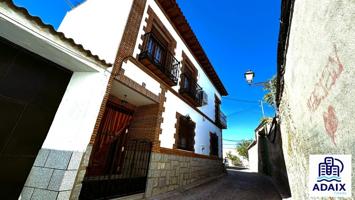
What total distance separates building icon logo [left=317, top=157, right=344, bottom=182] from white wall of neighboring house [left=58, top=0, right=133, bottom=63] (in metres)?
4.36

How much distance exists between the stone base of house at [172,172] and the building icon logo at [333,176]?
3878 millimetres

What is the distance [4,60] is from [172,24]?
19.1ft

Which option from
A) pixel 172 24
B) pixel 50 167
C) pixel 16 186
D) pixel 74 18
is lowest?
pixel 16 186

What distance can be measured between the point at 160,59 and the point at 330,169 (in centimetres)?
563

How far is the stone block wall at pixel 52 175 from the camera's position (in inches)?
110

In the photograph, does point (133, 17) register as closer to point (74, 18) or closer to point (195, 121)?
point (74, 18)

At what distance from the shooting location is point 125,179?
170 inches

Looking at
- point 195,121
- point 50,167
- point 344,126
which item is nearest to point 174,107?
point 195,121

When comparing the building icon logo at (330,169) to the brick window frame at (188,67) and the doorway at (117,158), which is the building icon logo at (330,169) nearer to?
the doorway at (117,158)

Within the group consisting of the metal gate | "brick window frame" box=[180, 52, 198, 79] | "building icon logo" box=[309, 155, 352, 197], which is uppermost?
"brick window frame" box=[180, 52, 198, 79]

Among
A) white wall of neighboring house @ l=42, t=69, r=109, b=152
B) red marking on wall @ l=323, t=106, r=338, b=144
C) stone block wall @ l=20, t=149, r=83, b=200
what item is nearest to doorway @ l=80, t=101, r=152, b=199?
stone block wall @ l=20, t=149, r=83, b=200

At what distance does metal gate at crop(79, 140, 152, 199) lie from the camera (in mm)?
3624

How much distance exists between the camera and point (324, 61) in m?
1.79

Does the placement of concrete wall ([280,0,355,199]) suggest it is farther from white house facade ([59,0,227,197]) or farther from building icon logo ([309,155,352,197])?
white house facade ([59,0,227,197])
